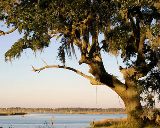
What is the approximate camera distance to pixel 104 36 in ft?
92.8

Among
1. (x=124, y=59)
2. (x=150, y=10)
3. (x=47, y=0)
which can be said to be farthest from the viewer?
(x=124, y=59)

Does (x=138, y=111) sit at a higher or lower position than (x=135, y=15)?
lower

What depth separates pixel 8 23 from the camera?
91.2 feet

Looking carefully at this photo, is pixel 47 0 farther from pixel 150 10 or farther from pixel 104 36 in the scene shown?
pixel 150 10

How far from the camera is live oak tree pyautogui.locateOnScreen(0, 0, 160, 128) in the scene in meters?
25.6

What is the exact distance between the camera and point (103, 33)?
28016 millimetres

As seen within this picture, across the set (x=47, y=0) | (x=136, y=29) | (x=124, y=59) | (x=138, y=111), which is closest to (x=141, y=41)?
(x=136, y=29)

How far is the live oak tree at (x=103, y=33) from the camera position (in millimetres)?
25609

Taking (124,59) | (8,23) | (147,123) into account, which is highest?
(8,23)

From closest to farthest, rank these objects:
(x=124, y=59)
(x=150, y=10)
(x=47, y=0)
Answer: (x=47, y=0), (x=150, y=10), (x=124, y=59)

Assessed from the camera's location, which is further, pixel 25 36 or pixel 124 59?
pixel 124 59

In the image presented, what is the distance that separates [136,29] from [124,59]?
3.17 m

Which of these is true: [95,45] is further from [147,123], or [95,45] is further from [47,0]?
[147,123]

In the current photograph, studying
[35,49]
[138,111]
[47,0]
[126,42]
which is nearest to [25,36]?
[35,49]
